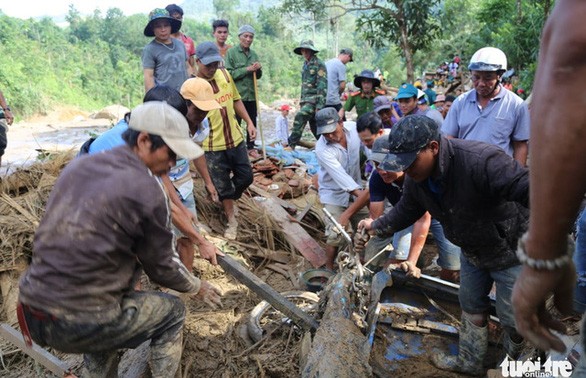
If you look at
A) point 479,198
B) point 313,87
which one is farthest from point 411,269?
point 313,87

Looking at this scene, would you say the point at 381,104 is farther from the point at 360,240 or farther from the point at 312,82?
the point at 360,240

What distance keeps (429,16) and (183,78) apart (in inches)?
344

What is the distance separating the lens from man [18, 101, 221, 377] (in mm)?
2141

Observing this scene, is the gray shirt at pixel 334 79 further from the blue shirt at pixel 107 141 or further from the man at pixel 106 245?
the man at pixel 106 245

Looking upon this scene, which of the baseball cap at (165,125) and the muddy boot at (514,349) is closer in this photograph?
the baseball cap at (165,125)

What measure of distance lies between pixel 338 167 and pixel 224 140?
1417 mm

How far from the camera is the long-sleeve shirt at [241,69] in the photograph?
7.24 metres

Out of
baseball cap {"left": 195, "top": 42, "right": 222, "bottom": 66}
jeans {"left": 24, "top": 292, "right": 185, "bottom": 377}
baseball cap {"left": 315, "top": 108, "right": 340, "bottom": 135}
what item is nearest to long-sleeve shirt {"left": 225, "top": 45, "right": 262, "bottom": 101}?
baseball cap {"left": 195, "top": 42, "right": 222, "bottom": 66}

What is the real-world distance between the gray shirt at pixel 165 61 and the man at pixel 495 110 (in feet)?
11.3

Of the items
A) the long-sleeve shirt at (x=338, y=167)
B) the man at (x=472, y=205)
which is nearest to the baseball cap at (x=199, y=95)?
the long-sleeve shirt at (x=338, y=167)

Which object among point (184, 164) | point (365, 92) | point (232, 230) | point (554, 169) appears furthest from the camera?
point (365, 92)

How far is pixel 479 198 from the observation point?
260cm

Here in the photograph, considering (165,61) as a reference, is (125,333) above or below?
below

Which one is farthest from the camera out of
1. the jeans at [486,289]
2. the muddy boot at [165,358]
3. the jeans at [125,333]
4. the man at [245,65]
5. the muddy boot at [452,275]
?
the man at [245,65]
